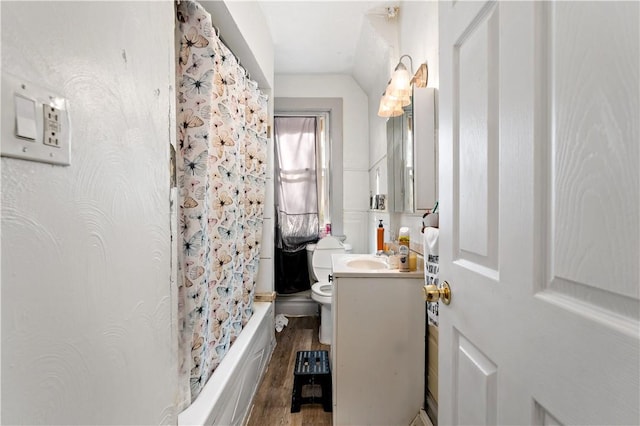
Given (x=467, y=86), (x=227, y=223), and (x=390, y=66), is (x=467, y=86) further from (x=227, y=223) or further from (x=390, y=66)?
(x=390, y=66)

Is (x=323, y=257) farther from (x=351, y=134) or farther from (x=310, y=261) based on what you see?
(x=351, y=134)

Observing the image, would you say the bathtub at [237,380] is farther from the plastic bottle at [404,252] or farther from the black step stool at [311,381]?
the plastic bottle at [404,252]

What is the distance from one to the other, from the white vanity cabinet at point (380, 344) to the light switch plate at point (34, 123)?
1219mm

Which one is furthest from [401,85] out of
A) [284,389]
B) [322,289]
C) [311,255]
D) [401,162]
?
[284,389]

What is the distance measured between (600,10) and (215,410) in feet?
4.93

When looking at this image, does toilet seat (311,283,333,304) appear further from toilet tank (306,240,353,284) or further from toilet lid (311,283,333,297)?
toilet tank (306,240,353,284)

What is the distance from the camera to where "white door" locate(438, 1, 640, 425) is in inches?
13.7

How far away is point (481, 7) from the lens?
0.64 m

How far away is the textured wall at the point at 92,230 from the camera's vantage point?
0.42 meters

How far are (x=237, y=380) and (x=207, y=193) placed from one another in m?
0.95

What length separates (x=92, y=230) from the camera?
543 mm

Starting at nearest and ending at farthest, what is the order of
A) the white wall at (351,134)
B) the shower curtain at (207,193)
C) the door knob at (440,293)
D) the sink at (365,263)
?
the door knob at (440,293), the shower curtain at (207,193), the sink at (365,263), the white wall at (351,134)

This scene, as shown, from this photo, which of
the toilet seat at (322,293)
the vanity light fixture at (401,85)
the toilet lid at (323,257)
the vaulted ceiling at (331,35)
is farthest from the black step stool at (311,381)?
the vaulted ceiling at (331,35)

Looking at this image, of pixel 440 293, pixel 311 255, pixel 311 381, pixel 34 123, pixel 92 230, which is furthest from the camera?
pixel 311 255
